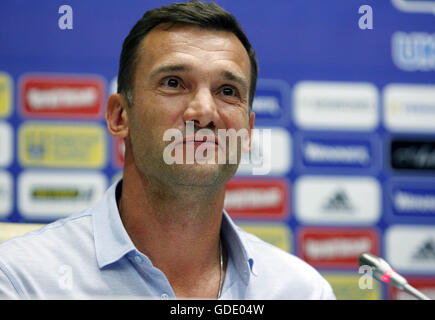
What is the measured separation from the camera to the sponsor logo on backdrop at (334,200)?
2355mm

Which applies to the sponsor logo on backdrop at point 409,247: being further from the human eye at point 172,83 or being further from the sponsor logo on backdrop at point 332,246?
the human eye at point 172,83

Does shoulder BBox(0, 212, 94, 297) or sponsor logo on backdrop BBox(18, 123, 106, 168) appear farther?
sponsor logo on backdrop BBox(18, 123, 106, 168)

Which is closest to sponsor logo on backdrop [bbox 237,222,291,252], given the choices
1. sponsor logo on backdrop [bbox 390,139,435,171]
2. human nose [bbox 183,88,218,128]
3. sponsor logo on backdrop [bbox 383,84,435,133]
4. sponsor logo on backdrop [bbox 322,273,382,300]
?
sponsor logo on backdrop [bbox 322,273,382,300]

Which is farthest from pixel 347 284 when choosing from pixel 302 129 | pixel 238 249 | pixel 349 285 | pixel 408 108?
pixel 238 249

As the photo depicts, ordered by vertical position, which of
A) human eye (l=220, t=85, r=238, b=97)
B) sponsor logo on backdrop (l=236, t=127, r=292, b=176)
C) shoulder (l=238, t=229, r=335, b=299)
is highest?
human eye (l=220, t=85, r=238, b=97)

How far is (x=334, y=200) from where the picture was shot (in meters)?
2.36

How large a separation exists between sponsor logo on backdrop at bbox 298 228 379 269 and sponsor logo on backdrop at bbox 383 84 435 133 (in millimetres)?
543

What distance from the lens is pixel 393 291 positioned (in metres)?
2.38

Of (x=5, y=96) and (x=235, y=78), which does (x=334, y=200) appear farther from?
(x=5, y=96)

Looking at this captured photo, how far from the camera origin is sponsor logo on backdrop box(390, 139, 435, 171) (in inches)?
94.8

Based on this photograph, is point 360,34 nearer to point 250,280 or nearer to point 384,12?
point 384,12

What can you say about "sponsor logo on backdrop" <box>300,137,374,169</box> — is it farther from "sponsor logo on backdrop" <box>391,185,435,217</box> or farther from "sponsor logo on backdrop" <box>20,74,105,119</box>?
"sponsor logo on backdrop" <box>20,74,105,119</box>

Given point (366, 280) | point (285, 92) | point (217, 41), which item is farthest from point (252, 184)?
point (217, 41)

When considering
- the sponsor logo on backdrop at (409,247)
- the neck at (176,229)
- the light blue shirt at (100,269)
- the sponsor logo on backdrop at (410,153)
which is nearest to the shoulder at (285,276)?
the light blue shirt at (100,269)
